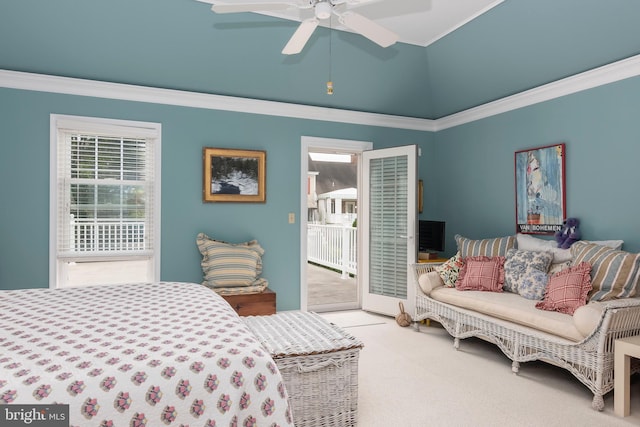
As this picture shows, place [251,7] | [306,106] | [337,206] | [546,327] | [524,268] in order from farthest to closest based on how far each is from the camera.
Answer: [337,206] → [306,106] → [524,268] → [546,327] → [251,7]

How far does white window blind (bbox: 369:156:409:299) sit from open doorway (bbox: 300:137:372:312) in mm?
376

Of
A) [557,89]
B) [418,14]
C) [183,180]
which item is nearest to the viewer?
[418,14]

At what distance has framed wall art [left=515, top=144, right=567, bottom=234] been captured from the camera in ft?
13.3

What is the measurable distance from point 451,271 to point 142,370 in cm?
340

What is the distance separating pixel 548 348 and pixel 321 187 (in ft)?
28.5

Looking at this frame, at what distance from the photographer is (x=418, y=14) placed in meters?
3.88

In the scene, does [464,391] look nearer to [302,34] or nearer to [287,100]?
[302,34]

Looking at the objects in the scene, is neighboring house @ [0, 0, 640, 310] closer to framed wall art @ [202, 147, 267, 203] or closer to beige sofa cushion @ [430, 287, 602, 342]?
framed wall art @ [202, 147, 267, 203]

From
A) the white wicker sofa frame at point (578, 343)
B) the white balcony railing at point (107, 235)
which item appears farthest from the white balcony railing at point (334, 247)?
the white balcony railing at point (107, 235)

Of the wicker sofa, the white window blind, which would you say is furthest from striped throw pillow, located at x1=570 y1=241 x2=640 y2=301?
the white window blind

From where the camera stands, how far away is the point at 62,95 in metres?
3.94

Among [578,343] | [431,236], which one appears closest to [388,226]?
[431,236]

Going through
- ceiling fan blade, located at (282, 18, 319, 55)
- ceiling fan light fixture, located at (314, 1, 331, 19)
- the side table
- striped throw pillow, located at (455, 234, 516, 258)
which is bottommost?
the side table

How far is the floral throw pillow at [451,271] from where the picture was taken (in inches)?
164
